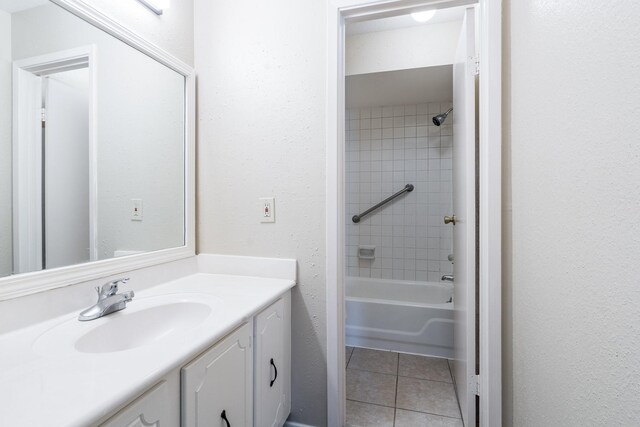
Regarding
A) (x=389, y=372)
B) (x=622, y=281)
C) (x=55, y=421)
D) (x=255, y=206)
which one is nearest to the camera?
(x=55, y=421)

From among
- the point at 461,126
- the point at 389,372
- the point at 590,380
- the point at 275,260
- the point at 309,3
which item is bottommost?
the point at 389,372

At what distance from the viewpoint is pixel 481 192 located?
1.17 m

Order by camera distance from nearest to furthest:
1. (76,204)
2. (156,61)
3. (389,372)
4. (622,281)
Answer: (622,281) < (76,204) < (156,61) < (389,372)

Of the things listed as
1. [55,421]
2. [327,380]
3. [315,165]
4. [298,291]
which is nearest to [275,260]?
[298,291]

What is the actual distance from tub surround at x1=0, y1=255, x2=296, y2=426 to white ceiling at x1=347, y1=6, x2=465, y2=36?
1.75 metres

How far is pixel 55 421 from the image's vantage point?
437 millimetres

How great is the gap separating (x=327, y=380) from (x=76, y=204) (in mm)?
1217

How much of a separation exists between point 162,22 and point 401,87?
5.45 feet

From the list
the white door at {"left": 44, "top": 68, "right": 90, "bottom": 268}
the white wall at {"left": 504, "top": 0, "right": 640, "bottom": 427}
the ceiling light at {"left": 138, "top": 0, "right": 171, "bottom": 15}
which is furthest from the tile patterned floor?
the ceiling light at {"left": 138, "top": 0, "right": 171, "bottom": 15}

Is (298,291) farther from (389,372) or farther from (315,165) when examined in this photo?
(389,372)

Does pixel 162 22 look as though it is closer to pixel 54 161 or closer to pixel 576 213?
pixel 54 161

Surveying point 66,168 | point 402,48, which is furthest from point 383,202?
point 66,168

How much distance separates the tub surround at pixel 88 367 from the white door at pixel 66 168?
0.21 metres

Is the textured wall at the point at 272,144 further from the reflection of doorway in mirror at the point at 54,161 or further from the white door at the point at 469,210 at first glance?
the white door at the point at 469,210
